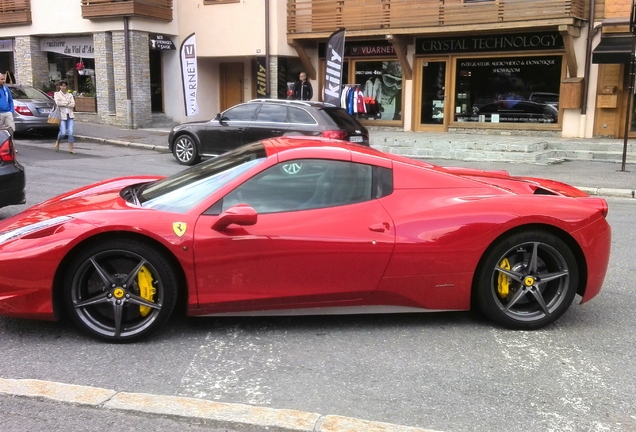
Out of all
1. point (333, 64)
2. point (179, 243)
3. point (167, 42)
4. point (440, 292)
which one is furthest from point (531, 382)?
point (167, 42)

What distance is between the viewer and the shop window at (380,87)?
21594 mm

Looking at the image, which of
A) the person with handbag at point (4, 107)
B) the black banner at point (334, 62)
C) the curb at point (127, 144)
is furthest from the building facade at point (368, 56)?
the person with handbag at point (4, 107)

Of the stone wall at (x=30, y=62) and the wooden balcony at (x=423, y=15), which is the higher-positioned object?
the wooden balcony at (x=423, y=15)

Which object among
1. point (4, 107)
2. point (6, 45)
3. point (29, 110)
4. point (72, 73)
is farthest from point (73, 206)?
point (6, 45)

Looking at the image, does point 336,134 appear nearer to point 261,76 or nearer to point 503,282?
point 503,282

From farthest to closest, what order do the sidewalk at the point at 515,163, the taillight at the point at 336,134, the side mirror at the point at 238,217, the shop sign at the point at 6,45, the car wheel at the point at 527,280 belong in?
the shop sign at the point at 6,45 < the taillight at the point at 336,134 < the sidewalk at the point at 515,163 < the car wheel at the point at 527,280 < the side mirror at the point at 238,217

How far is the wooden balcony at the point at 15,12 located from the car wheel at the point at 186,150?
12453 mm

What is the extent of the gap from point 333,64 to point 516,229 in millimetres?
14433

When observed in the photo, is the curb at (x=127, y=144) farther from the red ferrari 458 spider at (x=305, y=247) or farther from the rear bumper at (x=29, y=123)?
the red ferrari 458 spider at (x=305, y=247)

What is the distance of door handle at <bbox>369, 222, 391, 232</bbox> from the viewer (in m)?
4.32

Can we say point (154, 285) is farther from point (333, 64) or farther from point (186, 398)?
point (333, 64)

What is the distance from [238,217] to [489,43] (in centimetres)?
1727

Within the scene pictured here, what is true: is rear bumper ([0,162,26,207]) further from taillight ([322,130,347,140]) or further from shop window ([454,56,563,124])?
shop window ([454,56,563,124])

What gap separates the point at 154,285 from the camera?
4.23 m
